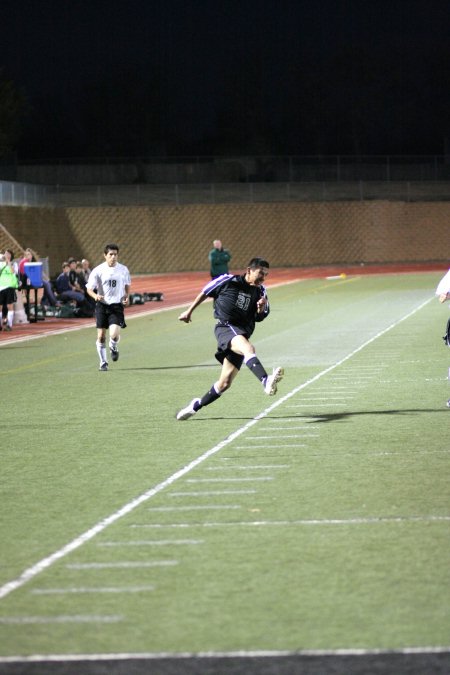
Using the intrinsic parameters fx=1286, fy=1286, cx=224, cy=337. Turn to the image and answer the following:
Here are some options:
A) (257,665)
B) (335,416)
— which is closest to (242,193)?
(335,416)

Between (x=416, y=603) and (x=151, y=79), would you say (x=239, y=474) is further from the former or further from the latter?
(x=151, y=79)

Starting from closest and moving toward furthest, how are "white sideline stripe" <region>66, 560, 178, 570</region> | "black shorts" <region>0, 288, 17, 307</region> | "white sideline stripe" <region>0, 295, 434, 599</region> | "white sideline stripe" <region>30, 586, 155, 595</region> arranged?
"white sideline stripe" <region>30, 586, 155, 595</region>, "white sideline stripe" <region>0, 295, 434, 599</region>, "white sideline stripe" <region>66, 560, 178, 570</region>, "black shorts" <region>0, 288, 17, 307</region>

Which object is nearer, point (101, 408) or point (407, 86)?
point (101, 408)

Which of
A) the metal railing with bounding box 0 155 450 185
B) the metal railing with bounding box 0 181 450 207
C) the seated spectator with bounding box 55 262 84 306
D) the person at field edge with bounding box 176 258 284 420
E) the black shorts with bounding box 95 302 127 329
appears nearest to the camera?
the person at field edge with bounding box 176 258 284 420

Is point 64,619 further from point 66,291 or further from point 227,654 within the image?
point 66,291

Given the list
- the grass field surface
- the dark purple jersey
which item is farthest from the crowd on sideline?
the dark purple jersey

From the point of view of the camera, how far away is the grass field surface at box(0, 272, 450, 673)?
6012 millimetres

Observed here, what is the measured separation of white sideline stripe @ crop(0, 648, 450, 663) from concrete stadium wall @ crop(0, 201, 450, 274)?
2286 inches

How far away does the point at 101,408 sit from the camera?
1505cm

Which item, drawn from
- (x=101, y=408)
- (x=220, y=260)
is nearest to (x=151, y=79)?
(x=220, y=260)

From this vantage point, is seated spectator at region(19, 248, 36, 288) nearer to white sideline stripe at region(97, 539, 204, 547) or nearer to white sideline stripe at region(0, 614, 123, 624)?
white sideline stripe at region(97, 539, 204, 547)

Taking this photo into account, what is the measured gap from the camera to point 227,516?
8.58 metres

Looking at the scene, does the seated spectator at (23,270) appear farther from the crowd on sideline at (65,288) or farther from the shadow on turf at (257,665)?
the shadow on turf at (257,665)

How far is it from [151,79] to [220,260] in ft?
255
